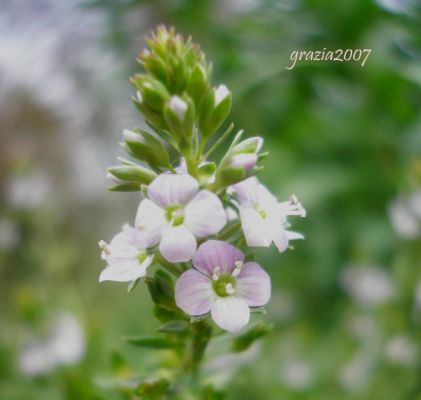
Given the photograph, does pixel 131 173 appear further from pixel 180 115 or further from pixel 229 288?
pixel 229 288

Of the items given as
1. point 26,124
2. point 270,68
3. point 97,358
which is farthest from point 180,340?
point 26,124

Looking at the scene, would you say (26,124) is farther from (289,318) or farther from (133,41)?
(289,318)

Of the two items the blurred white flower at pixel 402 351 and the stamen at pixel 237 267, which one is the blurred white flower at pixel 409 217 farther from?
the stamen at pixel 237 267

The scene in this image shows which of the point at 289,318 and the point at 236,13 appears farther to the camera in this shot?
the point at 236,13

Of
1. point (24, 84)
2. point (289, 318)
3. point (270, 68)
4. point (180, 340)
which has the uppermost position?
point (24, 84)

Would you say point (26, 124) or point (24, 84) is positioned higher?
point (26, 124)

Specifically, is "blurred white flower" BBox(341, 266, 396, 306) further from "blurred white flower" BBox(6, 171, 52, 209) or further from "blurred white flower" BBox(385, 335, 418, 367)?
"blurred white flower" BBox(6, 171, 52, 209)
